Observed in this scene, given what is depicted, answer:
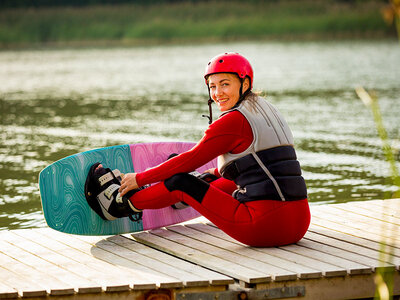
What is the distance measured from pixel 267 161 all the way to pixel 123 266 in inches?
40.3

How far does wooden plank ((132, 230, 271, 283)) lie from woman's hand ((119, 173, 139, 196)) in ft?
1.36

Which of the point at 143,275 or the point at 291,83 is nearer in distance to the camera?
the point at 143,275

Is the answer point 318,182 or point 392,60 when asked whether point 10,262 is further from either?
point 392,60

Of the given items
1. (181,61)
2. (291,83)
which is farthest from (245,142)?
(181,61)

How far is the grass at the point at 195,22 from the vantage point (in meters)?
40.4

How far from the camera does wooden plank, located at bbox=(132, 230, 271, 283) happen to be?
414 centimetres

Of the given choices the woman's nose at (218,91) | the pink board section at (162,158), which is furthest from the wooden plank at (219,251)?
the woman's nose at (218,91)

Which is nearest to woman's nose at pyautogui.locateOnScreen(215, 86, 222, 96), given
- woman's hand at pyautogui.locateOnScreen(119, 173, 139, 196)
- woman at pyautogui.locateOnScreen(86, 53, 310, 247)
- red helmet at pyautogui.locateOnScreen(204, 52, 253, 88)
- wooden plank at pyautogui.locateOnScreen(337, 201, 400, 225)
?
woman at pyautogui.locateOnScreen(86, 53, 310, 247)

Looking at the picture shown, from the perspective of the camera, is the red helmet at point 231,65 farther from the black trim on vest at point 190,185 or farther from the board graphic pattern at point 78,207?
the board graphic pattern at point 78,207

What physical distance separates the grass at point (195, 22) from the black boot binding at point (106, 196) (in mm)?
34643

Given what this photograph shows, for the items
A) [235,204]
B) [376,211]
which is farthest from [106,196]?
[376,211]

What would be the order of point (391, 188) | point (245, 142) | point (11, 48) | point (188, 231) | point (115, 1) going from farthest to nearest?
1. point (115, 1)
2. point (11, 48)
3. point (391, 188)
4. point (188, 231)
5. point (245, 142)

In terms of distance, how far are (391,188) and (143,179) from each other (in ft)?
13.3

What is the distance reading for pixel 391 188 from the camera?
8.05 m
